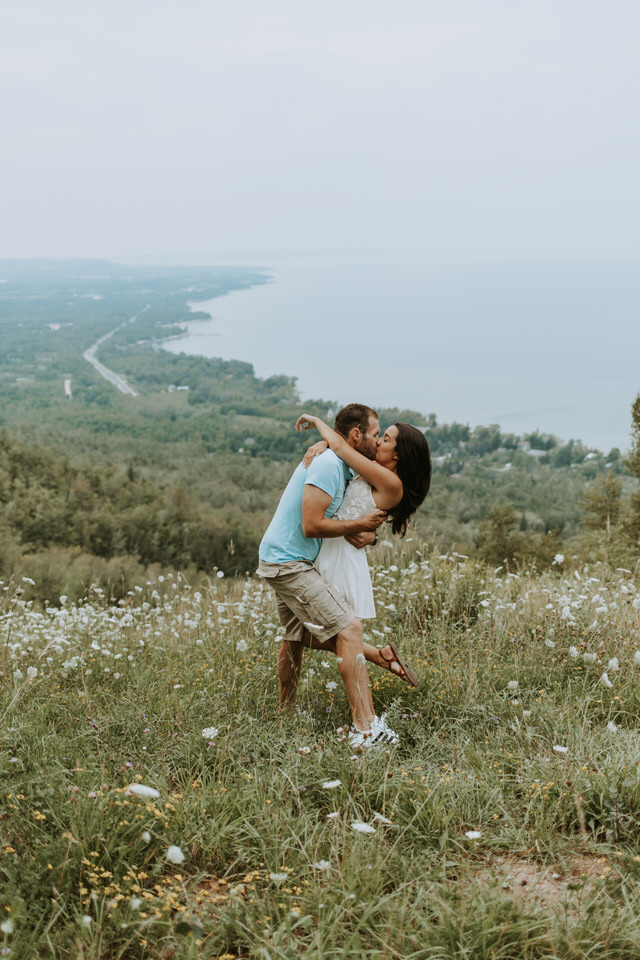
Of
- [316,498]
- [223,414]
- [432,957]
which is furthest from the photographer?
[223,414]

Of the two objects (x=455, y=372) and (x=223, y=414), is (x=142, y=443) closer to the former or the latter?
(x=223, y=414)

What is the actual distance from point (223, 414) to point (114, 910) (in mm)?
96970

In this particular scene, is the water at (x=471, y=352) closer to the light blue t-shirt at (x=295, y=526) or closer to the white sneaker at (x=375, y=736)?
the light blue t-shirt at (x=295, y=526)

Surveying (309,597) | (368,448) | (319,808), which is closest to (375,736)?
(319,808)

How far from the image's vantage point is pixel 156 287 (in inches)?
7771

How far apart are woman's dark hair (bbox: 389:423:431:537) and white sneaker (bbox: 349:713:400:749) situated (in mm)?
994

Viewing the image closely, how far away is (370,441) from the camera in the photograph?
3.52 meters

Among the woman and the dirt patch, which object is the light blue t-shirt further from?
the dirt patch

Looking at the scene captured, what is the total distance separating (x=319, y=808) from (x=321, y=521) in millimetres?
1300

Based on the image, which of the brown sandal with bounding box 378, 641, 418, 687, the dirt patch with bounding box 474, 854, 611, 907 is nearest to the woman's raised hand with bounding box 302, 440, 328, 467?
the brown sandal with bounding box 378, 641, 418, 687

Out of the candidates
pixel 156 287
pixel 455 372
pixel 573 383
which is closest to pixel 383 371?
pixel 455 372

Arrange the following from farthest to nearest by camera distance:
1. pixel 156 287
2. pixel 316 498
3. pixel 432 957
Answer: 1. pixel 156 287
2. pixel 316 498
3. pixel 432 957

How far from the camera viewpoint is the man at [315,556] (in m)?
3.35

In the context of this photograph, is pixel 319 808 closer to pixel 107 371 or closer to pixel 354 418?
pixel 354 418
